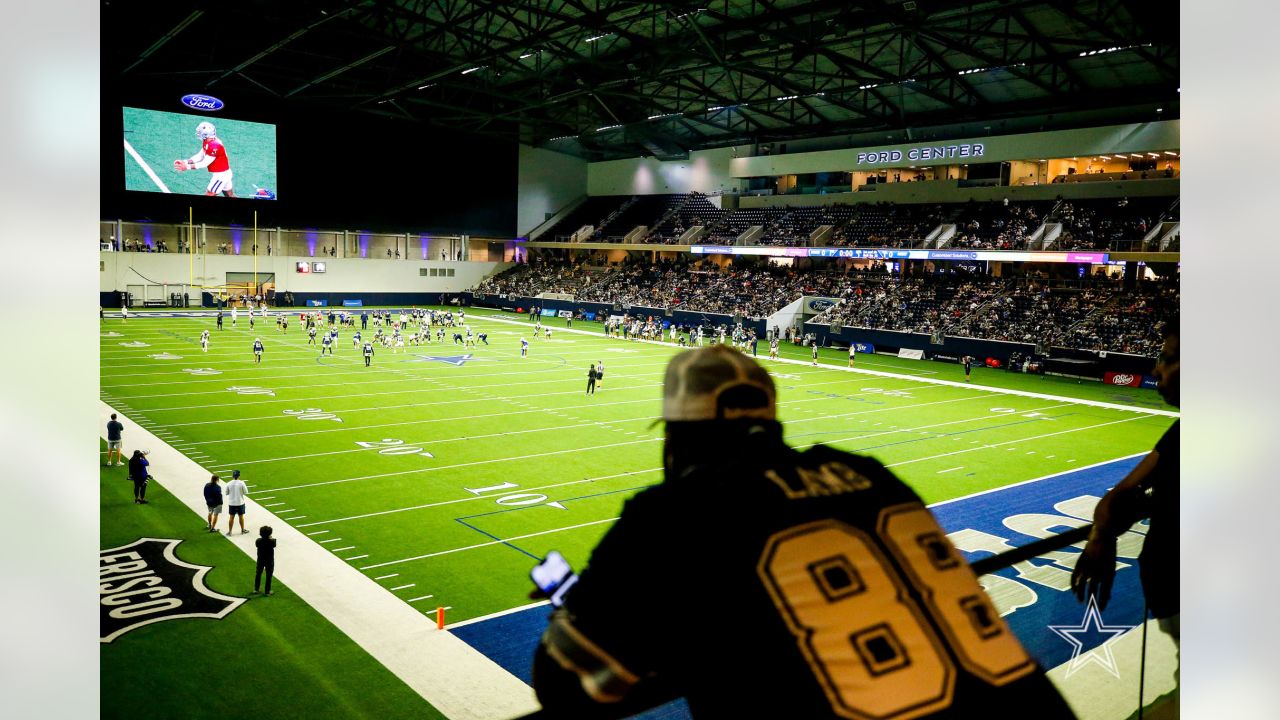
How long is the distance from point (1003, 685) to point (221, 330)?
157 feet

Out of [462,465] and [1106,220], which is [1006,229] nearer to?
[1106,220]

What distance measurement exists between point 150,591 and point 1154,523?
11552 mm

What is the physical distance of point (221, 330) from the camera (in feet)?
146

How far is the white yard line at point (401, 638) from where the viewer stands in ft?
28.9

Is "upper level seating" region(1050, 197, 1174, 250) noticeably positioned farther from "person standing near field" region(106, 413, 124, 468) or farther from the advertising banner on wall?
"person standing near field" region(106, 413, 124, 468)

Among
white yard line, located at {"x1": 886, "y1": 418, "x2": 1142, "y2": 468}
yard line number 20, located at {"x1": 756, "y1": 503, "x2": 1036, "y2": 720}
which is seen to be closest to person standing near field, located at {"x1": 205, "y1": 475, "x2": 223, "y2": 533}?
white yard line, located at {"x1": 886, "y1": 418, "x2": 1142, "y2": 468}

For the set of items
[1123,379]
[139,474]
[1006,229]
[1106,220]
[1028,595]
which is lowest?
[139,474]

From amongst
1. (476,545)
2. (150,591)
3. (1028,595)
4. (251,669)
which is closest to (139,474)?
(150,591)

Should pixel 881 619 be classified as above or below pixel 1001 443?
above

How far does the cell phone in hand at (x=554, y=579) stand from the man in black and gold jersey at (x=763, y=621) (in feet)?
0.58

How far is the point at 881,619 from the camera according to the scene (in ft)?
5.33

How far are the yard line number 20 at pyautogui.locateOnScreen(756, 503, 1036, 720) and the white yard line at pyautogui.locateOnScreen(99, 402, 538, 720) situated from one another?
20.6 feet
